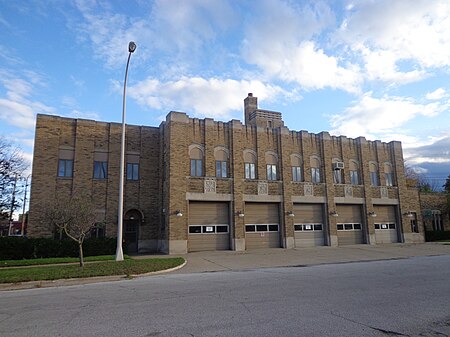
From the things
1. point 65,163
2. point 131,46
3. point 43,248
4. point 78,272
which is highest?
point 131,46

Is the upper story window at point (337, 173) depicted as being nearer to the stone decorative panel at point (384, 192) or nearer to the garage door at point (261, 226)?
the stone decorative panel at point (384, 192)

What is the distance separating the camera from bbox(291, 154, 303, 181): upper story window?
98.4ft

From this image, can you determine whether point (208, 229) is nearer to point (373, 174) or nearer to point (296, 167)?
point (296, 167)

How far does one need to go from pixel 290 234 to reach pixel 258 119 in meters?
12.4

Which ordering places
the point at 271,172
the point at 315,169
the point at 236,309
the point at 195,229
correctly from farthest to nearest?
the point at 315,169 → the point at 271,172 → the point at 195,229 → the point at 236,309

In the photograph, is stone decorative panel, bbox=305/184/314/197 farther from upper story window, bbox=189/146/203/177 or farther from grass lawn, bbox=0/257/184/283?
grass lawn, bbox=0/257/184/283

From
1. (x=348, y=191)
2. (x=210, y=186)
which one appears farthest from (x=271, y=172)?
(x=348, y=191)

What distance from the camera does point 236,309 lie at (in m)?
7.27

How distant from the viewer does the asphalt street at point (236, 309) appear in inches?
232

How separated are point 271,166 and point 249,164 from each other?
2038 mm

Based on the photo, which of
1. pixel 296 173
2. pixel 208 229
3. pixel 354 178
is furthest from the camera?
pixel 354 178

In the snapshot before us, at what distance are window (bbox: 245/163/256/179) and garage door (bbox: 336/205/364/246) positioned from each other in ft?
28.9

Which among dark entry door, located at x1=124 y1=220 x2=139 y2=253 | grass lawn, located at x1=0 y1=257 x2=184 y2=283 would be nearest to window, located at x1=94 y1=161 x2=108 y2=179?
dark entry door, located at x1=124 y1=220 x2=139 y2=253

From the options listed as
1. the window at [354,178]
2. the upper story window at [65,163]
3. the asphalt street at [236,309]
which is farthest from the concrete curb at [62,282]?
the window at [354,178]
